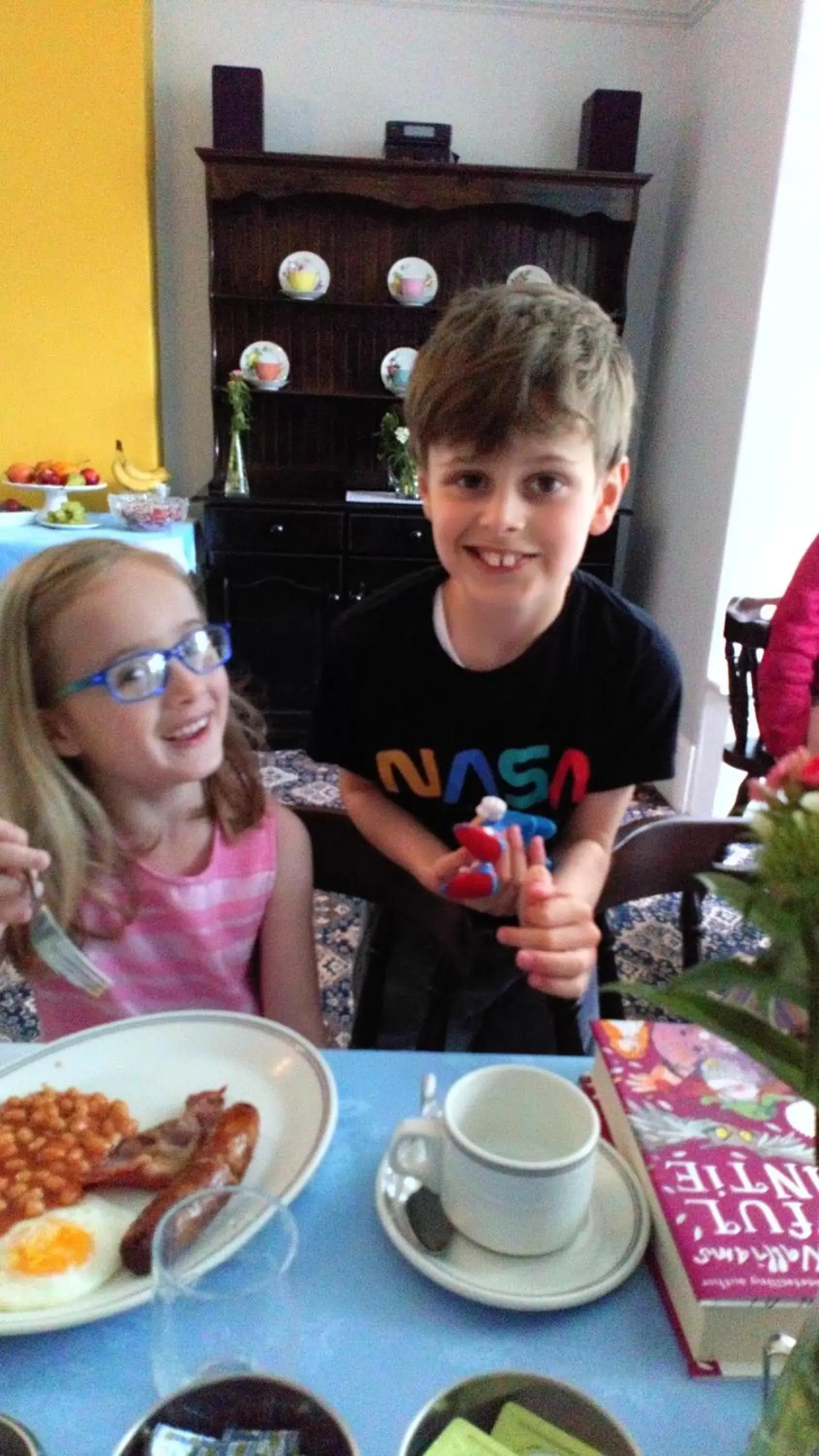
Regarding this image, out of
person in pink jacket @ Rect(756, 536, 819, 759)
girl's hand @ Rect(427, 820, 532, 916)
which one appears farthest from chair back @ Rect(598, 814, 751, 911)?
person in pink jacket @ Rect(756, 536, 819, 759)

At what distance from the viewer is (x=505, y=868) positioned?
86cm

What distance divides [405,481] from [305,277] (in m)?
0.83

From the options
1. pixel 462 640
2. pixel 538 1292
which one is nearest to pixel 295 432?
pixel 462 640

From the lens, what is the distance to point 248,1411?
482 mm

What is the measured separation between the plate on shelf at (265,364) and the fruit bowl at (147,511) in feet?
2.34

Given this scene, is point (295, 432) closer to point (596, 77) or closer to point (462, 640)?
point (596, 77)

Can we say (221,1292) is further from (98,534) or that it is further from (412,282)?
(412,282)

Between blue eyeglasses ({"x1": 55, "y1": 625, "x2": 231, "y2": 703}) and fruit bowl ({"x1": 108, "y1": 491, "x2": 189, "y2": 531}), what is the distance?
2.41 metres

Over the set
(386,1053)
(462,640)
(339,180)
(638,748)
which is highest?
(339,180)

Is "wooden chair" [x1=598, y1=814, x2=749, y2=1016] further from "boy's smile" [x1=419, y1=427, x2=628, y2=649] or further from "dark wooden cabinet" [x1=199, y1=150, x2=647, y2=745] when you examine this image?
"dark wooden cabinet" [x1=199, y1=150, x2=647, y2=745]

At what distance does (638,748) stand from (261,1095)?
0.62m

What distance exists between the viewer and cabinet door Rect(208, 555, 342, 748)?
364 cm

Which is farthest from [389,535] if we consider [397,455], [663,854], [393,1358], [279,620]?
[393,1358]

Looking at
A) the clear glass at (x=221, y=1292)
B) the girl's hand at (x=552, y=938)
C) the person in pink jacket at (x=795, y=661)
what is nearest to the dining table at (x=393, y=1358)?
the clear glass at (x=221, y=1292)
